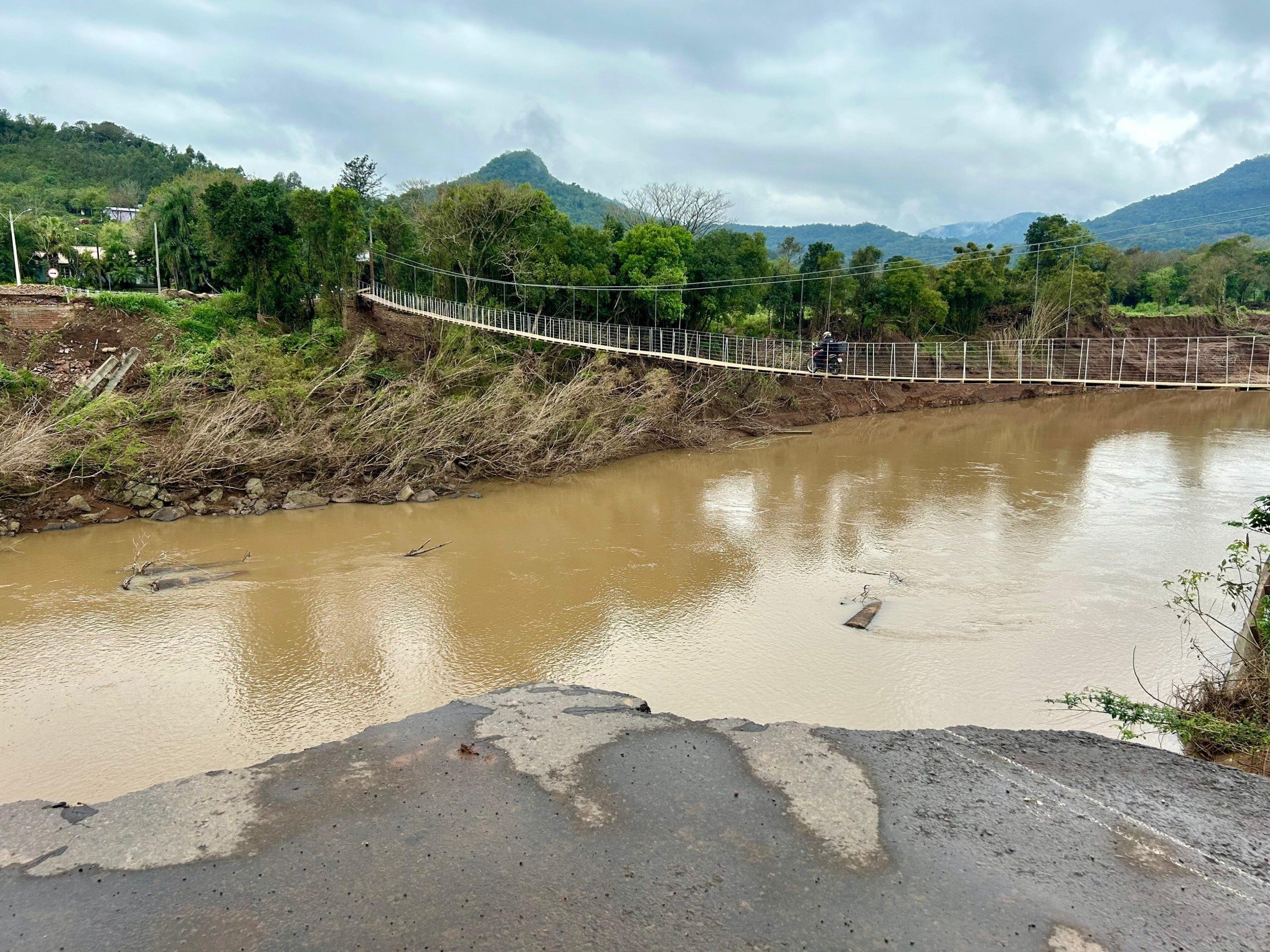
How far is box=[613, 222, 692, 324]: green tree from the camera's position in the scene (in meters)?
24.0

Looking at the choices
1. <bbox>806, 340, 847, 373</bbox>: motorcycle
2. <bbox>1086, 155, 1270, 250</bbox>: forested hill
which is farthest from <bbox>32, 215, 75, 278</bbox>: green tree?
<bbox>1086, 155, 1270, 250</bbox>: forested hill

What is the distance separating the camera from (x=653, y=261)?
24.2 m

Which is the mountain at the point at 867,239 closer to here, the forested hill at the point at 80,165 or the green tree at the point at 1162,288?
the green tree at the point at 1162,288

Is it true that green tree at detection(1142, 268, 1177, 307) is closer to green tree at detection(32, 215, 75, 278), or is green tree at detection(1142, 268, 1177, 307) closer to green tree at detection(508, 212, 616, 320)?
green tree at detection(508, 212, 616, 320)

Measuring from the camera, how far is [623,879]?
4707 millimetres

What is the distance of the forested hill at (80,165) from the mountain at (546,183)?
24.0 meters

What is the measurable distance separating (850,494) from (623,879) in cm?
1441

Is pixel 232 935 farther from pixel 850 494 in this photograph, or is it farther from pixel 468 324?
pixel 468 324

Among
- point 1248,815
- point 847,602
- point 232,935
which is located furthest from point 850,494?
point 232,935

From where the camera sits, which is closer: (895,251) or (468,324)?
(468,324)

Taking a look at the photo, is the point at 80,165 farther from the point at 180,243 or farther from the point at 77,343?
the point at 77,343

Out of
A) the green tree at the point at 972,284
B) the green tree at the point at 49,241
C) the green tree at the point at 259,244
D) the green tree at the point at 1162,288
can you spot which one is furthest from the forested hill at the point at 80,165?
the green tree at the point at 1162,288

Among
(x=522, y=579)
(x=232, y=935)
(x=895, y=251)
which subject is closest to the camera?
(x=232, y=935)

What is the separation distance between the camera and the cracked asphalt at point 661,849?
4277 millimetres
